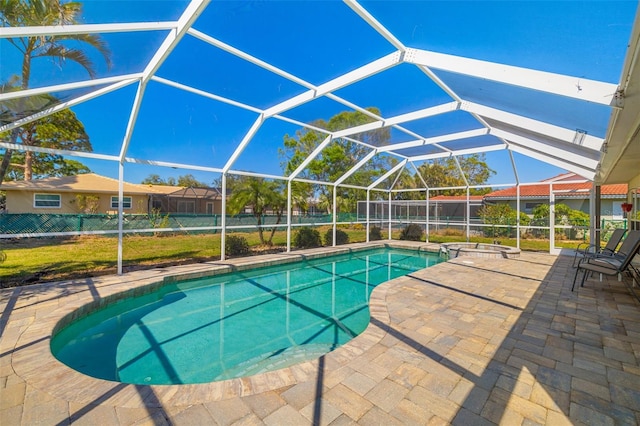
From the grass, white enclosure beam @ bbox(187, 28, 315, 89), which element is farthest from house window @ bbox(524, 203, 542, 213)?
white enclosure beam @ bbox(187, 28, 315, 89)

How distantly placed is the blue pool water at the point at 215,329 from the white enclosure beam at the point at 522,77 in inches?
164

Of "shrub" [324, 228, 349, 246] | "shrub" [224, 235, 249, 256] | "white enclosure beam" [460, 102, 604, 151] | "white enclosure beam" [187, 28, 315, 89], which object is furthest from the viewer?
"shrub" [324, 228, 349, 246]

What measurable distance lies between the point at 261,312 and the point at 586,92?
576 centimetres

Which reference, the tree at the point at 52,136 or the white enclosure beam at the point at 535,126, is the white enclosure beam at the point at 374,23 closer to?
the white enclosure beam at the point at 535,126

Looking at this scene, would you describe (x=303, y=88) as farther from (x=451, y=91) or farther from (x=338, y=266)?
(x=338, y=266)

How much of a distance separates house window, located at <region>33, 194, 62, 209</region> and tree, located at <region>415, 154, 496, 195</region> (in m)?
24.7

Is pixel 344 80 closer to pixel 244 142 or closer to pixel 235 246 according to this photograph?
pixel 244 142

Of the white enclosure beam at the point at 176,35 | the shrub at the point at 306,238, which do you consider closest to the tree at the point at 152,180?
the shrub at the point at 306,238

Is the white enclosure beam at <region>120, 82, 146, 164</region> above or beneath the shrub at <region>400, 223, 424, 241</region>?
above

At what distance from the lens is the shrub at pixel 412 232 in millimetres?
14883

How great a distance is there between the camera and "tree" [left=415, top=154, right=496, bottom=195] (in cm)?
2623

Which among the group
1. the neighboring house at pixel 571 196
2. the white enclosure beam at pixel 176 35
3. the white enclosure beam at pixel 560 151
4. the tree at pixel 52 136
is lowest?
the neighboring house at pixel 571 196

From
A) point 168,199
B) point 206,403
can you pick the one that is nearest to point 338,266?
point 206,403

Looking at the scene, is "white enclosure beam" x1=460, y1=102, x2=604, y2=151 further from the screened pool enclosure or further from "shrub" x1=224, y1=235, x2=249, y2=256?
"shrub" x1=224, y1=235, x2=249, y2=256
